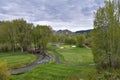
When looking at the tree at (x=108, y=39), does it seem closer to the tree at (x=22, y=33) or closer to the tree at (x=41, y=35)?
the tree at (x=41, y=35)

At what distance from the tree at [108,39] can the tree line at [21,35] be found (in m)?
46.6

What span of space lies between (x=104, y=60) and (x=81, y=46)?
70957mm

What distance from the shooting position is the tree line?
241 ft

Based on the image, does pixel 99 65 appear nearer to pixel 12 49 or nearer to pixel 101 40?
pixel 101 40

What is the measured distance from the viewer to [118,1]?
3144cm

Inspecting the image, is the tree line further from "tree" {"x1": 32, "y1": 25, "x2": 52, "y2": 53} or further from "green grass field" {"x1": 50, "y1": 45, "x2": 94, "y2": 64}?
"green grass field" {"x1": 50, "y1": 45, "x2": 94, "y2": 64}

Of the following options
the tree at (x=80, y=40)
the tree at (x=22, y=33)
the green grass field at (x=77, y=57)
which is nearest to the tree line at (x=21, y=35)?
the tree at (x=22, y=33)

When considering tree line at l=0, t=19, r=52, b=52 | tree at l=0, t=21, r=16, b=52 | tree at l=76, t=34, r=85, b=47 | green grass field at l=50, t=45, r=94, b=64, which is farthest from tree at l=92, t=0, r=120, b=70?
tree at l=76, t=34, r=85, b=47

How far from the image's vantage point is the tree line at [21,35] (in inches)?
2886

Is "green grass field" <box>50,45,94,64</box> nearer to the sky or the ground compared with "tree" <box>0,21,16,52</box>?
nearer to the ground

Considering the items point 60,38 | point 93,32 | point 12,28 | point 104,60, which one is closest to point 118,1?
point 93,32

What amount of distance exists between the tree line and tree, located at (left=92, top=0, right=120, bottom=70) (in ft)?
153

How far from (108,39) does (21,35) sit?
163ft

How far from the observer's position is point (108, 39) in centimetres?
3155
